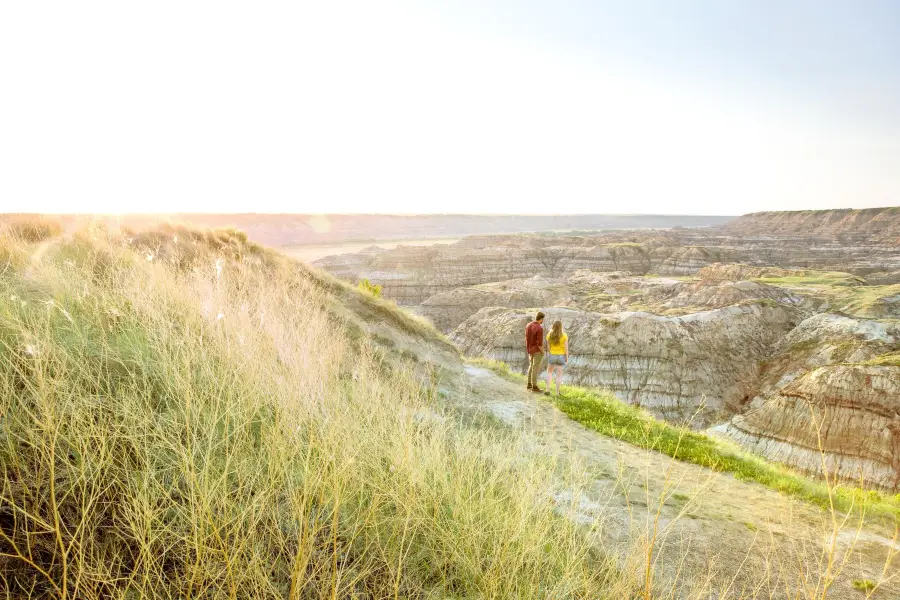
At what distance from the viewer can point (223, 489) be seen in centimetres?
220

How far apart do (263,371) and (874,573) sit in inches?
233

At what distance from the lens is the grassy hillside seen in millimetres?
2061

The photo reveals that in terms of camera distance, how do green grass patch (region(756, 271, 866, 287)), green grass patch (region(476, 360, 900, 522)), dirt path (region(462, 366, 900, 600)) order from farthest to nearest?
1. green grass patch (region(756, 271, 866, 287))
2. green grass patch (region(476, 360, 900, 522))
3. dirt path (region(462, 366, 900, 600))

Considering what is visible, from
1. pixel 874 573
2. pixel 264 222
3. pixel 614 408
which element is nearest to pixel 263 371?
pixel 874 573

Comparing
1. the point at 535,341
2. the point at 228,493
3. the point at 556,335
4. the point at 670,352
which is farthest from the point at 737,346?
the point at 228,493

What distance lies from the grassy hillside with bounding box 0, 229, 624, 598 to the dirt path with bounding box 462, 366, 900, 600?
775 mm

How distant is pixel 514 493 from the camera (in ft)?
10.3

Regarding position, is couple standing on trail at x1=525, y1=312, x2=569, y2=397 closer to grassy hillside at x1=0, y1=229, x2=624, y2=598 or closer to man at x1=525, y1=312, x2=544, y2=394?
man at x1=525, y1=312, x2=544, y2=394

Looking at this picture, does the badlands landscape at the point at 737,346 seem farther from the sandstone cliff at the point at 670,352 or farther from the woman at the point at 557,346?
the woman at the point at 557,346

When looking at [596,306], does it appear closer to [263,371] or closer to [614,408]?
[614,408]

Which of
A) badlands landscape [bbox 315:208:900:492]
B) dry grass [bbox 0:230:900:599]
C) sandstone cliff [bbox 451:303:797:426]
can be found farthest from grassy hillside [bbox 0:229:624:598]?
sandstone cliff [bbox 451:303:797:426]

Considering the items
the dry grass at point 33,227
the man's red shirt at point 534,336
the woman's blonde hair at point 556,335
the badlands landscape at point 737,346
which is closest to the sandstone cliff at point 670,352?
the badlands landscape at point 737,346

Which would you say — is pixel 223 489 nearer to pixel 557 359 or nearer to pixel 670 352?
pixel 557 359

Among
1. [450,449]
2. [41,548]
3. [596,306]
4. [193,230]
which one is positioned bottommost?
[596,306]
